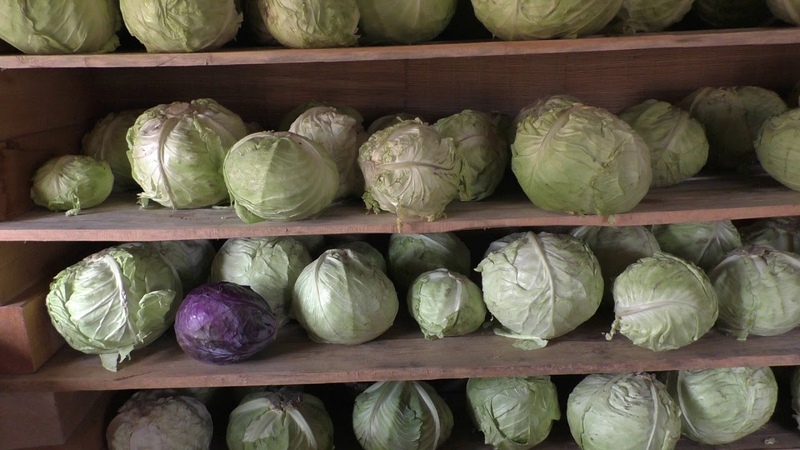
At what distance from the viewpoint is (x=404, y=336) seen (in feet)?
8.10

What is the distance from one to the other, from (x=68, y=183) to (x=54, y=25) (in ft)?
1.88

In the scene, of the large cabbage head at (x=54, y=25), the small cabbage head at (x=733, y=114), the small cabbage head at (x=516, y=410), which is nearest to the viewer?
the large cabbage head at (x=54, y=25)

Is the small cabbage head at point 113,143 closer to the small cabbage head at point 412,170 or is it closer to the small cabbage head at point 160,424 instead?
the small cabbage head at point 160,424

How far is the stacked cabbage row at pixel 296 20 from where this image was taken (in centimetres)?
198

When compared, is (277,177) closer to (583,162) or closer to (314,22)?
(314,22)

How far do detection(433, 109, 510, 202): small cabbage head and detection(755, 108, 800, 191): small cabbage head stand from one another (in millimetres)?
1027

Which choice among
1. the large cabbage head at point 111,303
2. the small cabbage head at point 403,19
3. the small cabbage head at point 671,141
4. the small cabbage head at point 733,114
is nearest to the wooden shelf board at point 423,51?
the small cabbage head at point 403,19

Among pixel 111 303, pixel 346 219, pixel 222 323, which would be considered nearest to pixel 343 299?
pixel 346 219

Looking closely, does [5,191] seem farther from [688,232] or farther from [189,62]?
[688,232]

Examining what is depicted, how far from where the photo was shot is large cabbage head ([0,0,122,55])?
196 centimetres

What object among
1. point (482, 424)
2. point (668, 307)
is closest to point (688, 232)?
point (668, 307)

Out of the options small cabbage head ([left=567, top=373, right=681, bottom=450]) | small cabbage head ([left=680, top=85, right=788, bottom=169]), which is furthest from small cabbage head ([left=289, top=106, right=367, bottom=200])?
small cabbage head ([left=680, top=85, right=788, bottom=169])

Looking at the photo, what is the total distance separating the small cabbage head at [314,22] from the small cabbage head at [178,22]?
18 cm

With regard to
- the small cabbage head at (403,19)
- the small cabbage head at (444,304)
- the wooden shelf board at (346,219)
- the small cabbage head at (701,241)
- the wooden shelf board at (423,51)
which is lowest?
the small cabbage head at (444,304)
